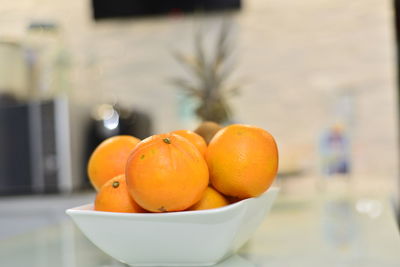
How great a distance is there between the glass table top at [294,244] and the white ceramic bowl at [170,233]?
1.9 inches

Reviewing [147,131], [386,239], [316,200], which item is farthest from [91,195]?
[386,239]

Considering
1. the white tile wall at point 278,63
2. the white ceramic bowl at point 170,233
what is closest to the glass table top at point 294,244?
the white ceramic bowl at point 170,233

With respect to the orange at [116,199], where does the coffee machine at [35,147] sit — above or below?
below

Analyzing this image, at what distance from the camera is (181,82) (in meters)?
2.34

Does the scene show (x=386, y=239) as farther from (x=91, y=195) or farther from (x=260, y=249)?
(x=91, y=195)

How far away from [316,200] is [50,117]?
1.05 metres

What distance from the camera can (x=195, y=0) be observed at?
2.42 m

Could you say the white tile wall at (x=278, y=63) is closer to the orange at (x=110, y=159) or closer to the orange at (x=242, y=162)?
the orange at (x=110, y=159)

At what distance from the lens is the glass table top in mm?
607

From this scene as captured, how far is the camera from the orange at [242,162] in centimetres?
55

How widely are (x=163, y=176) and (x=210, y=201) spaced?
3.1 inches

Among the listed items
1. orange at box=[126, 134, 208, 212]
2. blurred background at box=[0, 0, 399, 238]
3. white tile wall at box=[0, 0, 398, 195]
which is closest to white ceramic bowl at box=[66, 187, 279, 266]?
orange at box=[126, 134, 208, 212]

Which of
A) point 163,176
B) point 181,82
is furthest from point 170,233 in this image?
point 181,82

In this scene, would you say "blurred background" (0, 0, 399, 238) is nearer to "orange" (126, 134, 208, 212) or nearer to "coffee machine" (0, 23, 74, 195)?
"coffee machine" (0, 23, 74, 195)
